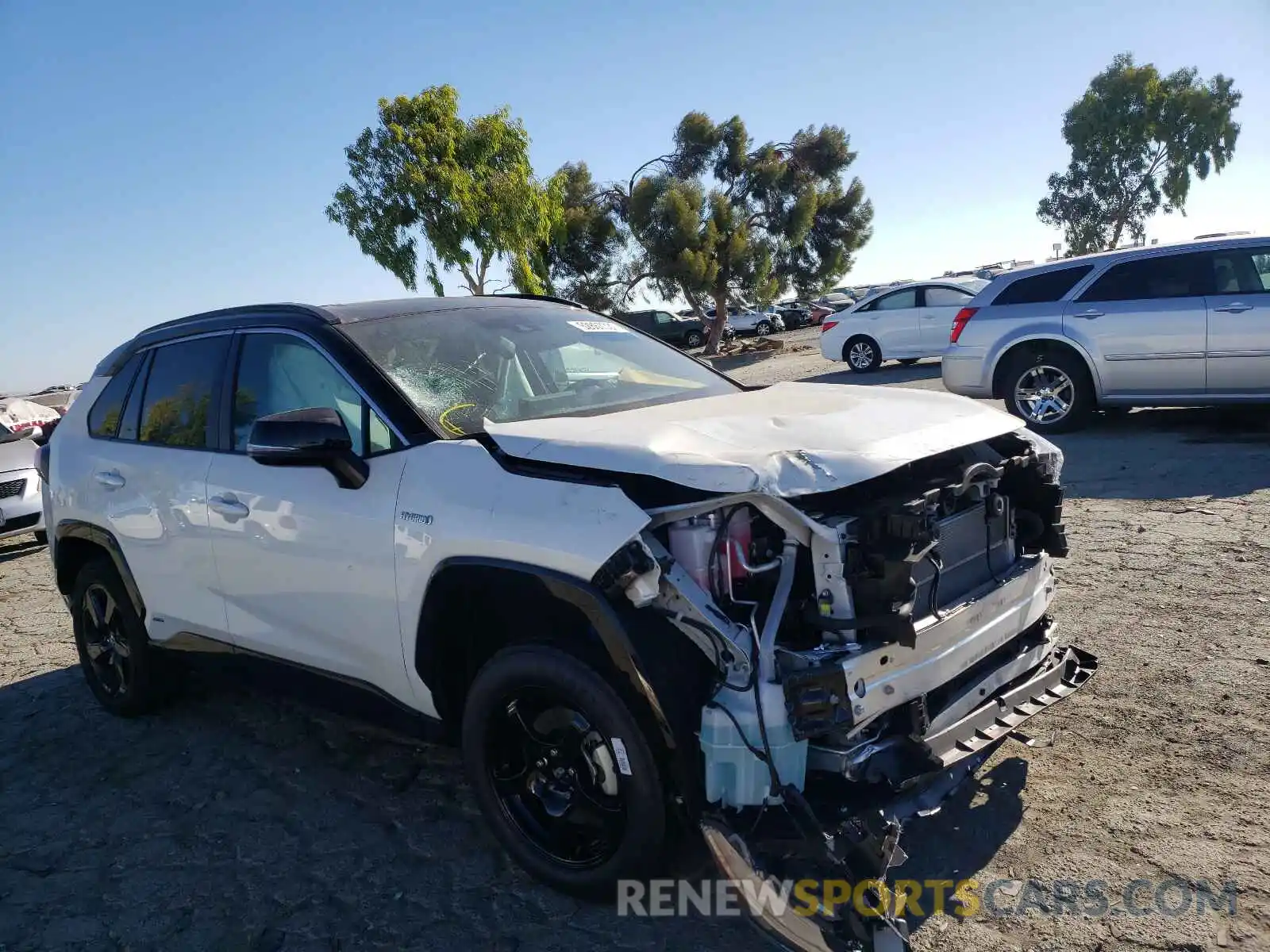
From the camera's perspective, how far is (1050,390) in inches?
374

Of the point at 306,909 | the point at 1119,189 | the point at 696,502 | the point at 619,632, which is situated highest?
the point at 1119,189

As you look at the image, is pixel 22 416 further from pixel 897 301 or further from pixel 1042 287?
pixel 897 301

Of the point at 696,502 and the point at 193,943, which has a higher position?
the point at 696,502

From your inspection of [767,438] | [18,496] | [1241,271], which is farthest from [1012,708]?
[18,496]

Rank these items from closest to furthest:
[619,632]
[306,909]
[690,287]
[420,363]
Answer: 1. [619,632]
2. [306,909]
3. [420,363]
4. [690,287]

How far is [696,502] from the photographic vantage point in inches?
101

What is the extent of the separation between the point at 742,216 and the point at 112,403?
29.3 metres

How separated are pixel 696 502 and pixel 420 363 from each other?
142cm

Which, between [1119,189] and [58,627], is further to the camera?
[1119,189]

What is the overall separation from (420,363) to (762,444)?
1431 millimetres

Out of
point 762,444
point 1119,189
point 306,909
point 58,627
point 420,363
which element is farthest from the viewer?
point 1119,189

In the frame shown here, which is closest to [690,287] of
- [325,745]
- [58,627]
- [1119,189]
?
[58,627]

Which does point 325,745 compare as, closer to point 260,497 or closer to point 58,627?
point 260,497

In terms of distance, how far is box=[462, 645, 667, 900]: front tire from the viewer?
259cm
